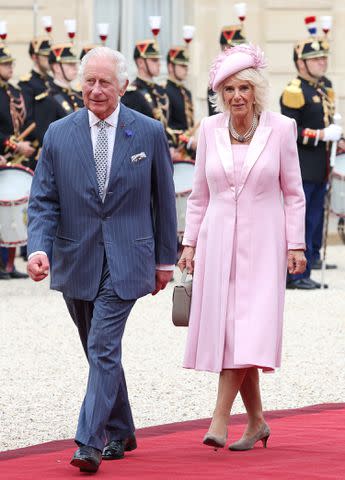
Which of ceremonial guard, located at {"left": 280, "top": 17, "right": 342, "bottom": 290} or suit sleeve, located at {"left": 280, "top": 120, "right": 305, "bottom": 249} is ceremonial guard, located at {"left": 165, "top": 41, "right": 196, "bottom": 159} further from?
suit sleeve, located at {"left": 280, "top": 120, "right": 305, "bottom": 249}

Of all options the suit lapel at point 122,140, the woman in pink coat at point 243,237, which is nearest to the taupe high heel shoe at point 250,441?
the woman in pink coat at point 243,237

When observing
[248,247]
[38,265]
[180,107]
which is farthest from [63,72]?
[38,265]

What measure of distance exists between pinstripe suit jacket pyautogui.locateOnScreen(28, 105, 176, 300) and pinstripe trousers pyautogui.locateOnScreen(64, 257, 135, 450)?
0.14 feet

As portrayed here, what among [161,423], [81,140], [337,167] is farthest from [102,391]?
[337,167]

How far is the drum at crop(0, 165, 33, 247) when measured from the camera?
47.9ft

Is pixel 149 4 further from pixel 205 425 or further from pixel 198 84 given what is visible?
pixel 205 425

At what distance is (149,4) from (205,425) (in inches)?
472

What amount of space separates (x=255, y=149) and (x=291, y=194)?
22 cm

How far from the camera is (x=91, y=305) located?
7.24 metres

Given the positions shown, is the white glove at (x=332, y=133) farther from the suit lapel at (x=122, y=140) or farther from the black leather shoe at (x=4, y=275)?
the suit lapel at (x=122, y=140)

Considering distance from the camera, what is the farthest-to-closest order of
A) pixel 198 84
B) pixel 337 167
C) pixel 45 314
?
pixel 198 84 < pixel 337 167 < pixel 45 314

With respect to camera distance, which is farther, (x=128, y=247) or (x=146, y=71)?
(x=146, y=71)

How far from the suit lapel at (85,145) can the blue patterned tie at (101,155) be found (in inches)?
1.0

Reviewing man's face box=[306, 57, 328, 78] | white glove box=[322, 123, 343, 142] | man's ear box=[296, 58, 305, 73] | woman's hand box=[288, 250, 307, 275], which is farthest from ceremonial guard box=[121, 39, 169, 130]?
woman's hand box=[288, 250, 307, 275]
